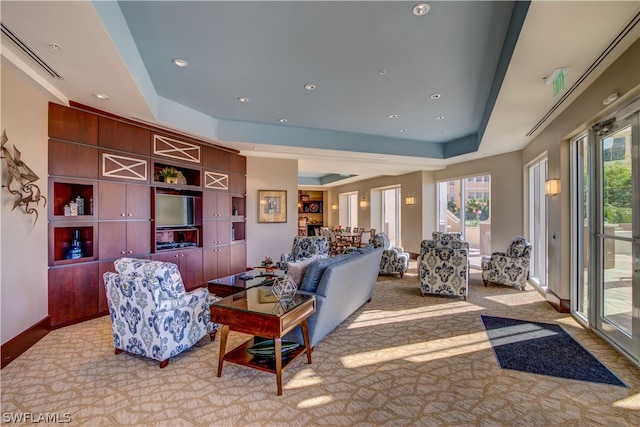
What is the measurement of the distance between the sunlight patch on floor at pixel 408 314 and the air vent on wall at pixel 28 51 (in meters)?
4.36

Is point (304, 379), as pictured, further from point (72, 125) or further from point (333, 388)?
point (72, 125)

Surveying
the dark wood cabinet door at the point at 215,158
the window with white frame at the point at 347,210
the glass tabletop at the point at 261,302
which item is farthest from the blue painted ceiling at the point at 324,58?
the window with white frame at the point at 347,210

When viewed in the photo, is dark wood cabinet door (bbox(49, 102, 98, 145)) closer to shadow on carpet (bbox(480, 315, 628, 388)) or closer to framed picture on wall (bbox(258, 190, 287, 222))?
framed picture on wall (bbox(258, 190, 287, 222))

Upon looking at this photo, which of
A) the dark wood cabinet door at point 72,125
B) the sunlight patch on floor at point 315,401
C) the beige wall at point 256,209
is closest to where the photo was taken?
the sunlight patch on floor at point 315,401

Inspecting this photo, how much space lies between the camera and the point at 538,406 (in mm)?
2387

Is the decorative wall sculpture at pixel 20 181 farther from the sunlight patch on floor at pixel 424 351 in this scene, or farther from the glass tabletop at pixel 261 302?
the sunlight patch on floor at pixel 424 351

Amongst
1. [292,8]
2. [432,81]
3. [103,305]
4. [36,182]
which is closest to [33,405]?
[103,305]

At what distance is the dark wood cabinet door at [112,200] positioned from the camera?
4.32 meters

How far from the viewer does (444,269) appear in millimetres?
5305

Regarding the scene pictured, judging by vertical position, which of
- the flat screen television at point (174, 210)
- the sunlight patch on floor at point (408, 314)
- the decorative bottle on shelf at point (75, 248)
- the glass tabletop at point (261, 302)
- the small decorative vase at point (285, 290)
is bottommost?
the sunlight patch on floor at point (408, 314)

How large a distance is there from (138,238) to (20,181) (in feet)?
5.62

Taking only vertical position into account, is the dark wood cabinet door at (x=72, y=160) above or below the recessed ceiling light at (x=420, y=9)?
below

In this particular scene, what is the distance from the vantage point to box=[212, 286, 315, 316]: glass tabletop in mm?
2635

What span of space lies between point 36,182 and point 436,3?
468cm
